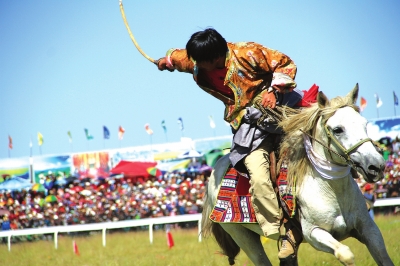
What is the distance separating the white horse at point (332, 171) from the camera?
4.92m

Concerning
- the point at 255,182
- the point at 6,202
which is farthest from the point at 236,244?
the point at 6,202

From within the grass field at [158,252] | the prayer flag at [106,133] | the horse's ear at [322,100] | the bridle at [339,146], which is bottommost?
the grass field at [158,252]

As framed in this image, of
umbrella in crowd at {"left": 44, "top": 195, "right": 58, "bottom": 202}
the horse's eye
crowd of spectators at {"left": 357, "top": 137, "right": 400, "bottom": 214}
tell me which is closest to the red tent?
umbrella in crowd at {"left": 44, "top": 195, "right": 58, "bottom": 202}

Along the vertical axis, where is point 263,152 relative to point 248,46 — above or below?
below

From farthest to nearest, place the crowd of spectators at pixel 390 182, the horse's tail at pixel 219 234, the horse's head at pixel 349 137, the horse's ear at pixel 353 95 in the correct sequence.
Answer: the crowd of spectators at pixel 390 182, the horse's tail at pixel 219 234, the horse's ear at pixel 353 95, the horse's head at pixel 349 137

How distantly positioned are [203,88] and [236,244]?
6.49ft

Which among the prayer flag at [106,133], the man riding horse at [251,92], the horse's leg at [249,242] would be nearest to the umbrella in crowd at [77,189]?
the prayer flag at [106,133]

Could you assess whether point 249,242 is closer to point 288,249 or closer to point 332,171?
point 288,249

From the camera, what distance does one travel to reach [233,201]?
625 cm

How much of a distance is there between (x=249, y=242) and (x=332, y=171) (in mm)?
1731

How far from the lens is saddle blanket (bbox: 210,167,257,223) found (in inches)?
241

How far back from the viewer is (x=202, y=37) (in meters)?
5.70

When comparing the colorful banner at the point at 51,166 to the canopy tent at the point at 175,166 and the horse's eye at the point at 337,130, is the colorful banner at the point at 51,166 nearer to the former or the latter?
the canopy tent at the point at 175,166

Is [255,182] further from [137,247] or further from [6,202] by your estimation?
[6,202]
